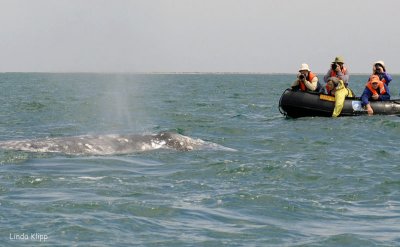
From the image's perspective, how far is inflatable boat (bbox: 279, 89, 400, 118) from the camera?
27922 millimetres

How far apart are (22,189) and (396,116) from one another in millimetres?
18766

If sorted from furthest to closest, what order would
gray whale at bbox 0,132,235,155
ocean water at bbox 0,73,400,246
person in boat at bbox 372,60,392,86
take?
person in boat at bbox 372,60,392,86 → gray whale at bbox 0,132,235,155 → ocean water at bbox 0,73,400,246

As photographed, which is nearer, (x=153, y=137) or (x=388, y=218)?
(x=388, y=218)

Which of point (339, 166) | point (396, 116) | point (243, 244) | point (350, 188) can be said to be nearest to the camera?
point (243, 244)

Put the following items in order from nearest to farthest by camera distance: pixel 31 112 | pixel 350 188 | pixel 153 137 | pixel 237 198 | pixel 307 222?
pixel 307 222, pixel 237 198, pixel 350 188, pixel 153 137, pixel 31 112

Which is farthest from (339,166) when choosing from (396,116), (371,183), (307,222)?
(396,116)

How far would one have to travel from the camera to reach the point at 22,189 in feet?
40.2

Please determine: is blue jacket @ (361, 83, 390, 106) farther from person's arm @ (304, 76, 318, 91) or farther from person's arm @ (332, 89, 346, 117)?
person's arm @ (304, 76, 318, 91)

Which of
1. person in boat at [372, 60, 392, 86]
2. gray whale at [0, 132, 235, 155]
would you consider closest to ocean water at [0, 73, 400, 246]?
gray whale at [0, 132, 235, 155]

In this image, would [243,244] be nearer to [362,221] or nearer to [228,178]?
[362,221]

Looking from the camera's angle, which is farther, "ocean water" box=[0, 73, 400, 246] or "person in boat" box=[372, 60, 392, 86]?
"person in boat" box=[372, 60, 392, 86]

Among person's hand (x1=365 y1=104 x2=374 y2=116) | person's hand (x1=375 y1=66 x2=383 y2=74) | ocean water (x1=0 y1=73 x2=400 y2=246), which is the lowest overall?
ocean water (x1=0 y1=73 x2=400 y2=246)

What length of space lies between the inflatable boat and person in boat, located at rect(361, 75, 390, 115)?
0.22 m

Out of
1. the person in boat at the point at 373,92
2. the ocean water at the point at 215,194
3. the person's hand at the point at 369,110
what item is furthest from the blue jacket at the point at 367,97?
the ocean water at the point at 215,194
